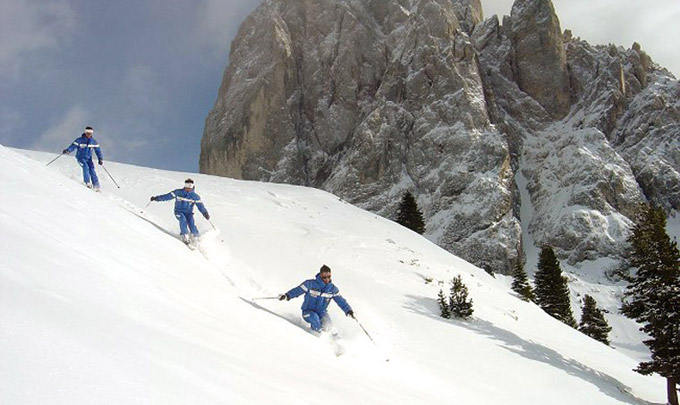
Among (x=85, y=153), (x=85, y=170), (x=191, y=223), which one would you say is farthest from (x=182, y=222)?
(x=85, y=153)

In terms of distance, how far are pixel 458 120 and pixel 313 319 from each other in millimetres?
104882

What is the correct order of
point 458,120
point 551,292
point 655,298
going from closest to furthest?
1. point 655,298
2. point 551,292
3. point 458,120

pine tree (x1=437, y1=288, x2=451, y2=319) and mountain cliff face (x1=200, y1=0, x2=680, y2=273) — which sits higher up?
mountain cliff face (x1=200, y1=0, x2=680, y2=273)

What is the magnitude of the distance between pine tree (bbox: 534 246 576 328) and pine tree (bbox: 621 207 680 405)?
109 feet

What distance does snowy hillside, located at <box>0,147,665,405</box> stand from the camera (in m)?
3.05

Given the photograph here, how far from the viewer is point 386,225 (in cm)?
2628

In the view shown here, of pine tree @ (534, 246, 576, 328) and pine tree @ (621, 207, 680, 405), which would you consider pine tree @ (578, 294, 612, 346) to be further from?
pine tree @ (621, 207, 680, 405)

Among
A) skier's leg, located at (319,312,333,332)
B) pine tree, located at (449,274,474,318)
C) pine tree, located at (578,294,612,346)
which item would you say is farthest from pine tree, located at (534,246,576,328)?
skier's leg, located at (319,312,333,332)

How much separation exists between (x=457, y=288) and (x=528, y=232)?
298ft

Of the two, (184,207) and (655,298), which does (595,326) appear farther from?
(184,207)

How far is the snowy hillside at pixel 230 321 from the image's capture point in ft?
10.0

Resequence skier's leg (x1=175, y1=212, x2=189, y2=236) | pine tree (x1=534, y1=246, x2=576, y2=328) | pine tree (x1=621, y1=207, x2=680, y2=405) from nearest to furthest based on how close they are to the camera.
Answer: skier's leg (x1=175, y1=212, x2=189, y2=236)
pine tree (x1=621, y1=207, x2=680, y2=405)
pine tree (x1=534, y1=246, x2=576, y2=328)

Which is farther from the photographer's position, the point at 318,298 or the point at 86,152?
the point at 86,152

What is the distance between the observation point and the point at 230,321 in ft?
20.7
